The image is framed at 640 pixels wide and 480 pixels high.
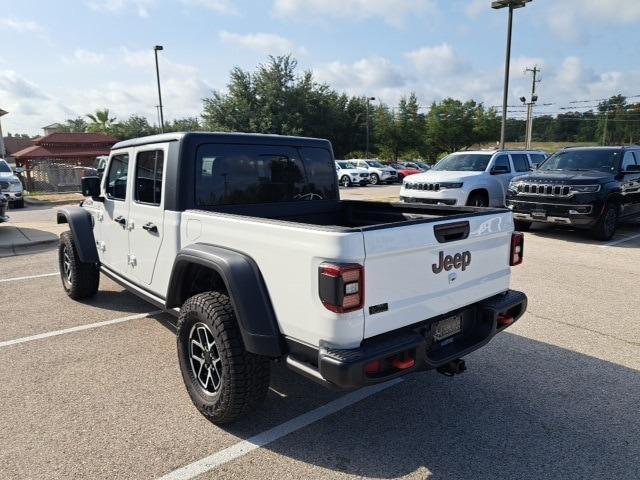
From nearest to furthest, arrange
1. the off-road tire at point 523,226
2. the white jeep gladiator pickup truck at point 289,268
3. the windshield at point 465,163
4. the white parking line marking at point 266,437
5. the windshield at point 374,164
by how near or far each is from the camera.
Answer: the white jeep gladiator pickup truck at point 289,268 → the white parking line marking at point 266,437 → the off-road tire at point 523,226 → the windshield at point 465,163 → the windshield at point 374,164

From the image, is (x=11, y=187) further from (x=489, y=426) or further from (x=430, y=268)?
(x=489, y=426)

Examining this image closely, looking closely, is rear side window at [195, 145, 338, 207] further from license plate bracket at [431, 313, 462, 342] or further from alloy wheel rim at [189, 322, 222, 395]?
license plate bracket at [431, 313, 462, 342]

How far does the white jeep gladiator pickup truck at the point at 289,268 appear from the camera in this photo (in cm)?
248

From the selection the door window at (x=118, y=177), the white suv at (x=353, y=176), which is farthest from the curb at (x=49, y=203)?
the door window at (x=118, y=177)

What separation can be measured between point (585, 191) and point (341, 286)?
8736 mm

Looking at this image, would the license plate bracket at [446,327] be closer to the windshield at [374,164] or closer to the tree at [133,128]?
the windshield at [374,164]

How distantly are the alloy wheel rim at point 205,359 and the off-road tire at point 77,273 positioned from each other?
2759 millimetres

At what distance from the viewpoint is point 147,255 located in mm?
4086

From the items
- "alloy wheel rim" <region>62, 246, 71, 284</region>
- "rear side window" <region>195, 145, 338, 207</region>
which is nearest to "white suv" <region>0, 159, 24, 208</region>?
"alloy wheel rim" <region>62, 246, 71, 284</region>

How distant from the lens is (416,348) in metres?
2.63

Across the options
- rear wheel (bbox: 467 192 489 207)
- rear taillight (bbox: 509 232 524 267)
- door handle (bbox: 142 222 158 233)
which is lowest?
rear wheel (bbox: 467 192 489 207)

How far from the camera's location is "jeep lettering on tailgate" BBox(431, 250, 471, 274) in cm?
288

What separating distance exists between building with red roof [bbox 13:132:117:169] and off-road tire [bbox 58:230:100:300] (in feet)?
91.8

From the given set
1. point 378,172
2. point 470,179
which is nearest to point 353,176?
point 378,172
